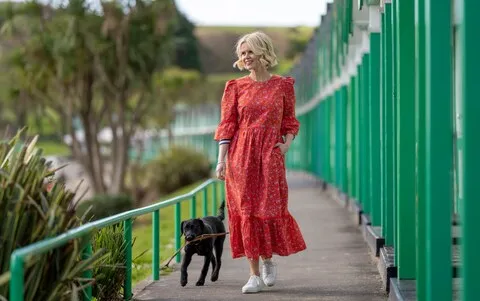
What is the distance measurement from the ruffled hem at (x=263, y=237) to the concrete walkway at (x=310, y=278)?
29 cm

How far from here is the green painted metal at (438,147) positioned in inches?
205

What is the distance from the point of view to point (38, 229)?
18.8 feet

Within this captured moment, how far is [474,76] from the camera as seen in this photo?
4.63 meters

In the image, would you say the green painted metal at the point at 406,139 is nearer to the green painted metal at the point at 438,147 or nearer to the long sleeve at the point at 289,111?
the long sleeve at the point at 289,111

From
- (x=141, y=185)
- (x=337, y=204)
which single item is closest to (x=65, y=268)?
(x=337, y=204)

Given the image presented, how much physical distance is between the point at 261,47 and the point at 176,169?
3300 centimetres

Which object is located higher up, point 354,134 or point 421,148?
point 421,148

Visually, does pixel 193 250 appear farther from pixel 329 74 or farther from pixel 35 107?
pixel 35 107

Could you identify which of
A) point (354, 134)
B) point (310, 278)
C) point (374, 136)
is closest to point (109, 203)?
point (354, 134)

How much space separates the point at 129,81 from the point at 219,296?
29.1 meters

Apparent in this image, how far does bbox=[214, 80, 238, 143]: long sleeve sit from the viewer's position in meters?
7.85

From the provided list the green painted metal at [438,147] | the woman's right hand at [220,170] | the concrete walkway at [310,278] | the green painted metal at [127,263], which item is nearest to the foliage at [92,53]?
the concrete walkway at [310,278]

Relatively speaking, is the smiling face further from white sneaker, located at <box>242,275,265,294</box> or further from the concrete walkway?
the concrete walkway

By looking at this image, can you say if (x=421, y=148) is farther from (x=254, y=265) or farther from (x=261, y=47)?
(x=254, y=265)
